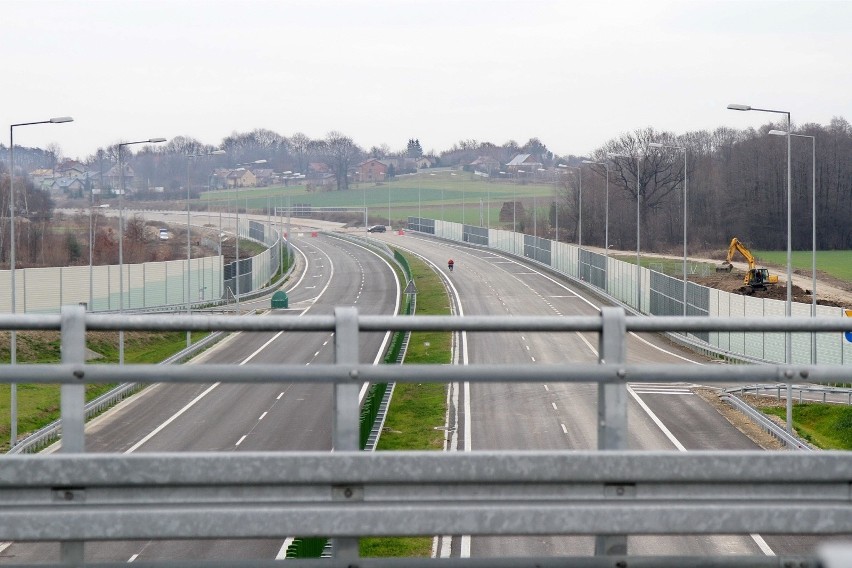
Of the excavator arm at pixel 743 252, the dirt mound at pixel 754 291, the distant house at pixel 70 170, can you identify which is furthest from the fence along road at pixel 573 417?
the distant house at pixel 70 170

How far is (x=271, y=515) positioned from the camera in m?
4.20

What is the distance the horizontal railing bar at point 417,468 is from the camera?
4.22m

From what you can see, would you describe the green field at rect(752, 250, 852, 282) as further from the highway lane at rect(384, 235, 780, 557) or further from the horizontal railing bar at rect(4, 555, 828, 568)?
the horizontal railing bar at rect(4, 555, 828, 568)

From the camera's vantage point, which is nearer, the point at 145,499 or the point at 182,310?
the point at 145,499

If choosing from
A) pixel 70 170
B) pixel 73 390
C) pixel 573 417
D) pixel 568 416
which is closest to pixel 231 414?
pixel 568 416

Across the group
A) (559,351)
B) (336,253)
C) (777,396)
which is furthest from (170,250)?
(559,351)

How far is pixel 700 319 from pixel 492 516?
4.03ft

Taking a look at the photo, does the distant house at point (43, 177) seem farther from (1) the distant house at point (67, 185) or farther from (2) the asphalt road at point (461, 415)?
(2) the asphalt road at point (461, 415)

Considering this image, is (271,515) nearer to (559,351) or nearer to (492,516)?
(492,516)

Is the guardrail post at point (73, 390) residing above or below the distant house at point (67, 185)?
below

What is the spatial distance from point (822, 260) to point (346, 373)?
93.8 metres

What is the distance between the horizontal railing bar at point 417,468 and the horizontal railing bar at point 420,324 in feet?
1.67

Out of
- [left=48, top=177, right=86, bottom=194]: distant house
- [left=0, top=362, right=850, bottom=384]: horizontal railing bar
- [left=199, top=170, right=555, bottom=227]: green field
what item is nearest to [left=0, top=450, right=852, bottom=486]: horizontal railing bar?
[left=0, top=362, right=850, bottom=384]: horizontal railing bar

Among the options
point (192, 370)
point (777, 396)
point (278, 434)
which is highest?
point (192, 370)
